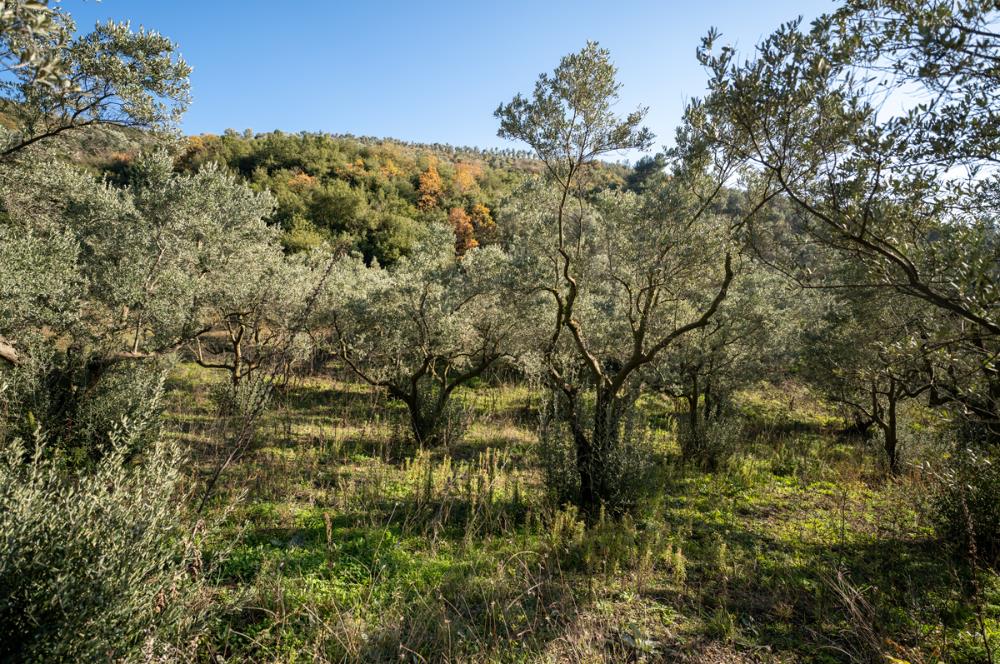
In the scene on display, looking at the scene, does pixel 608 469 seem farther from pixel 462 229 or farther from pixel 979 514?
pixel 462 229

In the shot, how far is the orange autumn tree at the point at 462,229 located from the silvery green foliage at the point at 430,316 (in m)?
28.1

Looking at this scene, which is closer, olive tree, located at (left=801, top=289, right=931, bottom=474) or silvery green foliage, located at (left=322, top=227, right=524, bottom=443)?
olive tree, located at (left=801, top=289, right=931, bottom=474)

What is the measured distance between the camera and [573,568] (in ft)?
18.2

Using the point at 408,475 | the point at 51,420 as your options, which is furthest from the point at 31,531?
the point at 51,420

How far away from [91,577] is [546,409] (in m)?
5.80

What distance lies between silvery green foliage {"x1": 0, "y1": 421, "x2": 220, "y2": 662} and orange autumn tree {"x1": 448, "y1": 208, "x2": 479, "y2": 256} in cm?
3725

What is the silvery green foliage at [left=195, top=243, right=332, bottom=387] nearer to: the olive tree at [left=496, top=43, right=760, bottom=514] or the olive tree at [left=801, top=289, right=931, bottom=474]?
the olive tree at [left=496, top=43, right=760, bottom=514]

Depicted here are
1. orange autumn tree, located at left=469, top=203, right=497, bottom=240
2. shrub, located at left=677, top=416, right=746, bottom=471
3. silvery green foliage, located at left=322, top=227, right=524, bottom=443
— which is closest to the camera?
silvery green foliage, located at left=322, top=227, right=524, bottom=443

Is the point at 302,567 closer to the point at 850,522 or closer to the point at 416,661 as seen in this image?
the point at 416,661

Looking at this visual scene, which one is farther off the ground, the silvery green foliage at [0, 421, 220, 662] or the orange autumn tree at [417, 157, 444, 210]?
the orange autumn tree at [417, 157, 444, 210]

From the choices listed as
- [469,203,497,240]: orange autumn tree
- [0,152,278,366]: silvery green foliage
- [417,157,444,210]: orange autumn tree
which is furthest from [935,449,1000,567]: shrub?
[417,157,444,210]: orange autumn tree

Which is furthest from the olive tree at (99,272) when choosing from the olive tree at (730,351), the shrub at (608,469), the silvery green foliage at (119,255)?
the olive tree at (730,351)

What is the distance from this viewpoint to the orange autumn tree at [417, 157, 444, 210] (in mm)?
47281

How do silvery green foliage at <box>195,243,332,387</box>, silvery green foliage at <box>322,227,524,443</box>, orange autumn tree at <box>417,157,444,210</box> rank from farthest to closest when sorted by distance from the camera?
orange autumn tree at <box>417,157,444,210</box>
silvery green foliage at <box>195,243,332,387</box>
silvery green foliage at <box>322,227,524,443</box>
